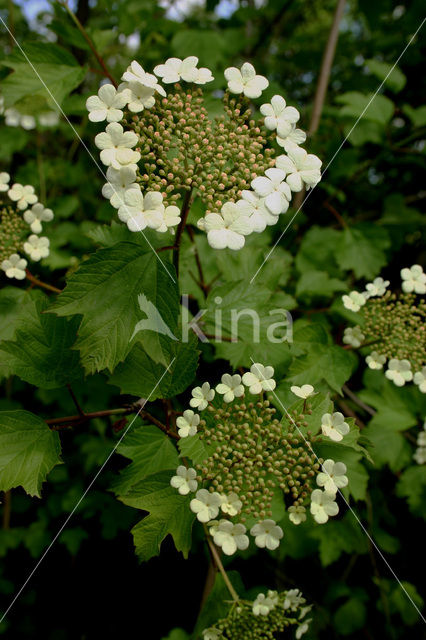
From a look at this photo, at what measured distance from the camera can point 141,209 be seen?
1252 mm

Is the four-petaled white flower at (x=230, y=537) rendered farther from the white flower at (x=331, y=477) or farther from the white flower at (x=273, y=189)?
the white flower at (x=273, y=189)

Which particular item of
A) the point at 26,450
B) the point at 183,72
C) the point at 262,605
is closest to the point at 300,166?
the point at 183,72

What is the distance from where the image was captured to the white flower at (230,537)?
1.30 m

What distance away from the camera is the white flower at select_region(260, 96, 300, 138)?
140 centimetres

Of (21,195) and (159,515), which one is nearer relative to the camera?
(159,515)

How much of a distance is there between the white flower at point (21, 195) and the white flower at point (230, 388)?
4.01ft

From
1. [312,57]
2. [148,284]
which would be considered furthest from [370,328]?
[312,57]

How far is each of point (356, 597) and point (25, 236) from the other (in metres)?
2.84

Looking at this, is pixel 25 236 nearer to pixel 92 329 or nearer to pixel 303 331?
pixel 92 329

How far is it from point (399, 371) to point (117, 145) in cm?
140

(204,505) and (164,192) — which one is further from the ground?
(164,192)

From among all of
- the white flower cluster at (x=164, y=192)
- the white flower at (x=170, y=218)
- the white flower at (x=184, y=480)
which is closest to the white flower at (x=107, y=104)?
the white flower cluster at (x=164, y=192)

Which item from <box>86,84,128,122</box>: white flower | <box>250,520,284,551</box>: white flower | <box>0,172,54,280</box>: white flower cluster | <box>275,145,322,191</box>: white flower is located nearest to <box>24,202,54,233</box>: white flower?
<box>0,172,54,280</box>: white flower cluster

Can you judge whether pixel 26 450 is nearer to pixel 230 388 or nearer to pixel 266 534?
pixel 230 388
